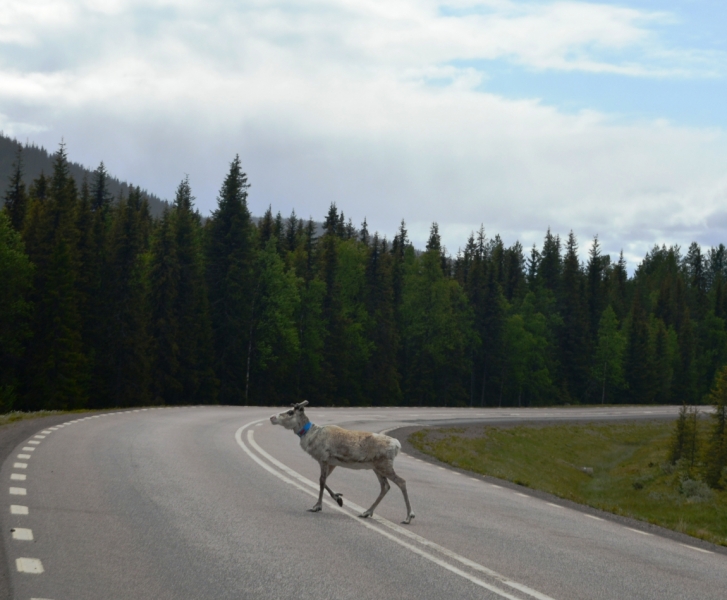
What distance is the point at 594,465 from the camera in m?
46.4

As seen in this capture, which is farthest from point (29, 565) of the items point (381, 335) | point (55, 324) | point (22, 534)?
point (381, 335)

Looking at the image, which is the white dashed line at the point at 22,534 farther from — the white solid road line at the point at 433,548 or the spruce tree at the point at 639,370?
the spruce tree at the point at 639,370

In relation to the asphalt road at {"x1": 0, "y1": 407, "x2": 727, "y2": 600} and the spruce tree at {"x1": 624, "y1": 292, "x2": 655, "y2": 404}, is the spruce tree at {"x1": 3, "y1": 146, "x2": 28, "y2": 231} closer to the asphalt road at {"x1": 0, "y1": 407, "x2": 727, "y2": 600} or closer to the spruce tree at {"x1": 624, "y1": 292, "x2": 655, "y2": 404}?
the asphalt road at {"x1": 0, "y1": 407, "x2": 727, "y2": 600}

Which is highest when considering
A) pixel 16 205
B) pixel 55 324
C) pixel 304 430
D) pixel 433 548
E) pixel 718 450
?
pixel 16 205

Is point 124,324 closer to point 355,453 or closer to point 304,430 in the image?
point 304,430

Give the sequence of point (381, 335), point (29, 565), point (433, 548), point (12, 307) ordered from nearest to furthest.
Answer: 1. point (29, 565)
2. point (433, 548)
3. point (12, 307)
4. point (381, 335)

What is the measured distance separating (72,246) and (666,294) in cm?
11321

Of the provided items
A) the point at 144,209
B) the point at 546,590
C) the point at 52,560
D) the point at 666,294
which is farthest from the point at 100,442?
the point at 666,294

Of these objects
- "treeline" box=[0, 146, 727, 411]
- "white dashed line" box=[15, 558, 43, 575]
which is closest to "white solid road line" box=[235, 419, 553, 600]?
"white dashed line" box=[15, 558, 43, 575]

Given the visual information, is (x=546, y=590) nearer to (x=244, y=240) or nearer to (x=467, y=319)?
(x=244, y=240)

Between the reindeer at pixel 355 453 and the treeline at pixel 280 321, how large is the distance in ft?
146

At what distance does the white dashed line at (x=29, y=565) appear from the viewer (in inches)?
280

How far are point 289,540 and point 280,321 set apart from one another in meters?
60.3

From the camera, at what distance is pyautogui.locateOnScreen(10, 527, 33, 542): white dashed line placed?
833 centimetres
